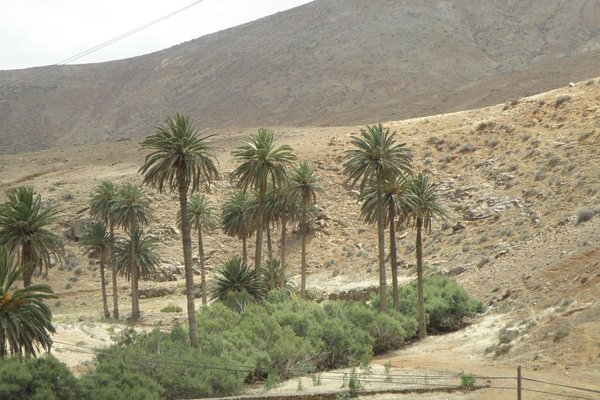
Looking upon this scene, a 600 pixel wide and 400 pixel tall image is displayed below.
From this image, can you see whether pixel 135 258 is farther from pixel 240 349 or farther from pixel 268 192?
pixel 240 349

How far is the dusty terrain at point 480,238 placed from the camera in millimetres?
34562

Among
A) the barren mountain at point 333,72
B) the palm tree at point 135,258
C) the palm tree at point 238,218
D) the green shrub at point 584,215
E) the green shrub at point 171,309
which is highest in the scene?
the barren mountain at point 333,72

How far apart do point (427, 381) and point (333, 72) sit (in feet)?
323

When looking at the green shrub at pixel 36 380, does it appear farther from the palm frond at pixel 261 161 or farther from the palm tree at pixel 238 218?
the palm tree at pixel 238 218

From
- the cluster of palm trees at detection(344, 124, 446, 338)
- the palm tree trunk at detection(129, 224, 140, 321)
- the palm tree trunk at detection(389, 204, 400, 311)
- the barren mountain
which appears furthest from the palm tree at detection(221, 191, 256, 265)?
the barren mountain

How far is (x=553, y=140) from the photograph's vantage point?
6172cm

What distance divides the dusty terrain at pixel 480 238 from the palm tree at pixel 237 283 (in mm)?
5991

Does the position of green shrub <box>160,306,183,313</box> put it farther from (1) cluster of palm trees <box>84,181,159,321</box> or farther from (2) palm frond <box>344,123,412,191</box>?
(2) palm frond <box>344,123,412,191</box>

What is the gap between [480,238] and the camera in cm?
5388

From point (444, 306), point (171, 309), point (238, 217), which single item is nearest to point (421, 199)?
point (444, 306)

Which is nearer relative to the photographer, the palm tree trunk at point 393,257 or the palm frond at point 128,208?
the palm tree trunk at point 393,257

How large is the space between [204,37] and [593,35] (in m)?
85.7

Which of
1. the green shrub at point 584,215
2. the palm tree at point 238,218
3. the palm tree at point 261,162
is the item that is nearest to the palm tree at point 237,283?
the palm tree at point 261,162

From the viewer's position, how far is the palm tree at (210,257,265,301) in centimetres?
4219
